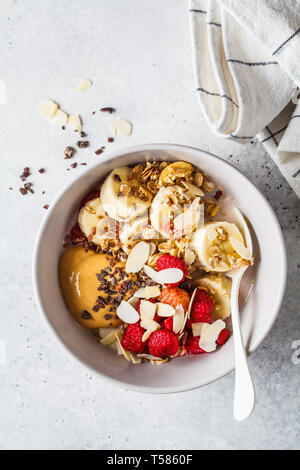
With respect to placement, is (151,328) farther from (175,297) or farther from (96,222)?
(96,222)

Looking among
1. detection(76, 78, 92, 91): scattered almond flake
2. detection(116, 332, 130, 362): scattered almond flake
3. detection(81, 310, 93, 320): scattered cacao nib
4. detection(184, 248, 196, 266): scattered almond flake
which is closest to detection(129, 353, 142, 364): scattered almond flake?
detection(116, 332, 130, 362): scattered almond flake

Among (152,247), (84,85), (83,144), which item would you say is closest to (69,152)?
(83,144)

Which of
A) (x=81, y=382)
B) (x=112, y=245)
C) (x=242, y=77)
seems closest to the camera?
(x=242, y=77)

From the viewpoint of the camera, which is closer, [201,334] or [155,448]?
[201,334]

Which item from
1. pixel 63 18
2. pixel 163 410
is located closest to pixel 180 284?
pixel 163 410

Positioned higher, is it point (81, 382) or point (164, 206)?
point (164, 206)

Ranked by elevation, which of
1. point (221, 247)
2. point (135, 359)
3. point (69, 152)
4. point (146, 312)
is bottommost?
point (135, 359)

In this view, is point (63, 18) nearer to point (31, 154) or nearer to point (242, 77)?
point (31, 154)
